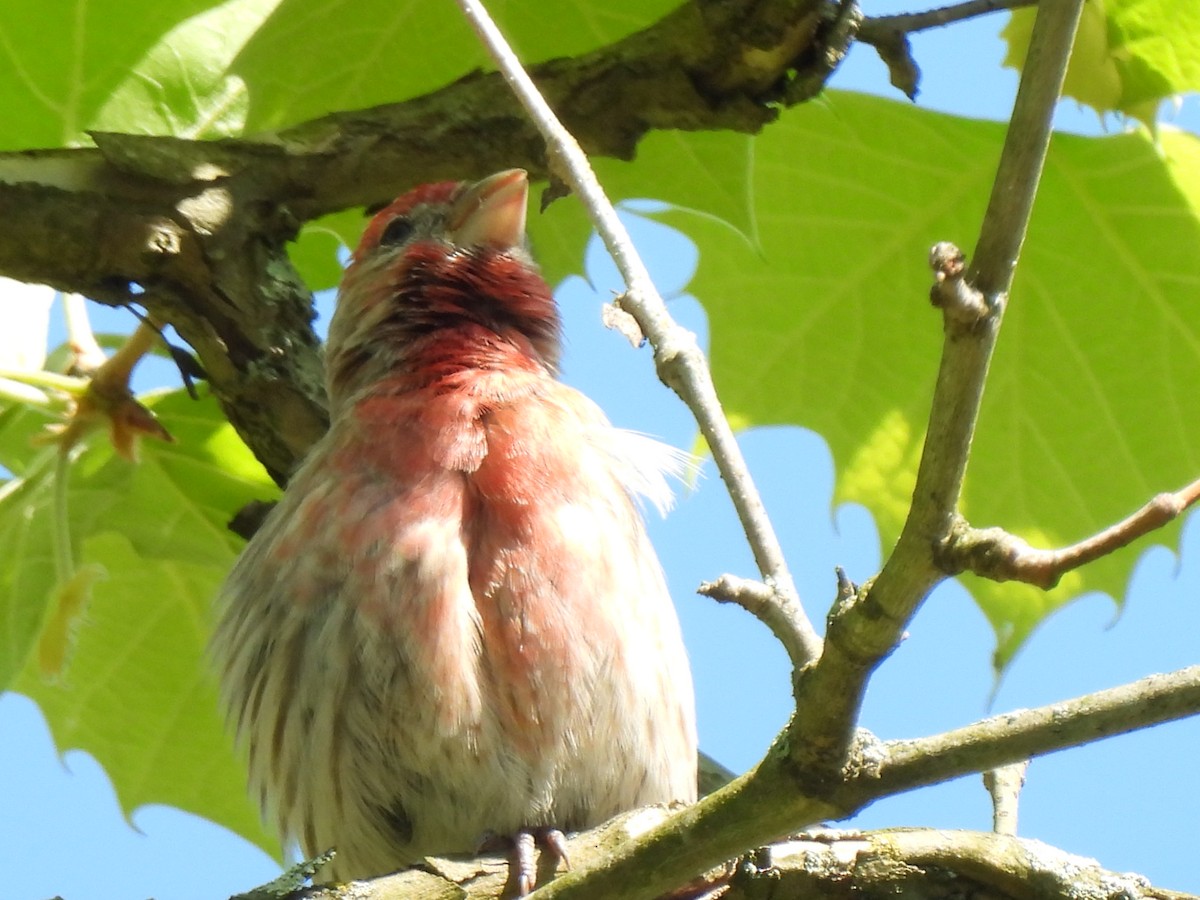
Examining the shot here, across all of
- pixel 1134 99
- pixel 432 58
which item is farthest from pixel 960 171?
pixel 432 58

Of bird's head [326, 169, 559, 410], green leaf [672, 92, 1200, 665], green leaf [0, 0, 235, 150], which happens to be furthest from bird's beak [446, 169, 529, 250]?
Result: green leaf [0, 0, 235, 150]

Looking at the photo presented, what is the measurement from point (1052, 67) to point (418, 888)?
186 cm

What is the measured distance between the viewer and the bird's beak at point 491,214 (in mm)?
5043

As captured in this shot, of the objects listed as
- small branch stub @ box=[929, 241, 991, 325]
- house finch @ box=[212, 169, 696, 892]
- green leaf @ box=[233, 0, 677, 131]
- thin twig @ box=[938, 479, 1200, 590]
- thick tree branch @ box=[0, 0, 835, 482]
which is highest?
green leaf @ box=[233, 0, 677, 131]

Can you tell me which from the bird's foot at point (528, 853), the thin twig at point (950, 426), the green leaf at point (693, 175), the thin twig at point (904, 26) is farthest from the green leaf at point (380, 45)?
the thin twig at point (950, 426)

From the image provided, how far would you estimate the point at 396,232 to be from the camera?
5254 millimetres

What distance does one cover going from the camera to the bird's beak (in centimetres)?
504

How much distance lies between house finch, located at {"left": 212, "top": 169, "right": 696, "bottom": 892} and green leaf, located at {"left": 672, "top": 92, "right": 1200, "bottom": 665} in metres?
0.69

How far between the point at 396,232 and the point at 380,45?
0.99m

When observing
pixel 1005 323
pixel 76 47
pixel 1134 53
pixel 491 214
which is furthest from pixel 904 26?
pixel 76 47

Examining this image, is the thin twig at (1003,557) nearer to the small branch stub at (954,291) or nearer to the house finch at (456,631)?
the small branch stub at (954,291)

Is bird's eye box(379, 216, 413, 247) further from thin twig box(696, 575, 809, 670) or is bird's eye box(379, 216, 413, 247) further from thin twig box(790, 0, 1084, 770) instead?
thin twig box(790, 0, 1084, 770)

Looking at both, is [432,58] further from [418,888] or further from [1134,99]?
[418,888]

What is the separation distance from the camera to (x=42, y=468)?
15.2 ft
